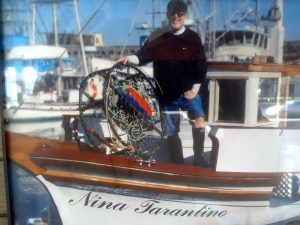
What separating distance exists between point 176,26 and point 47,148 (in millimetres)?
1203

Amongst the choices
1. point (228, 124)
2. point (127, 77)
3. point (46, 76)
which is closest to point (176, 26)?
point (127, 77)

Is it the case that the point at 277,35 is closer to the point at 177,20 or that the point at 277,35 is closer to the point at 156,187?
the point at 177,20

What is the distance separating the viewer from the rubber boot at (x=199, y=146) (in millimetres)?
2469

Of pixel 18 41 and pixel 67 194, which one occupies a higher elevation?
pixel 18 41

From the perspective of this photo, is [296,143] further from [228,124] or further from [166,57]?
[166,57]

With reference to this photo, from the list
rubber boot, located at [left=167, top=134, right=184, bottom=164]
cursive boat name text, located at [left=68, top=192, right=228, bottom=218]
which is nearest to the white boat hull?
cursive boat name text, located at [left=68, top=192, right=228, bottom=218]

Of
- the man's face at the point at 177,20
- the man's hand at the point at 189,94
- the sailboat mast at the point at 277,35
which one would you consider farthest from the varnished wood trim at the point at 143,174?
the man's face at the point at 177,20

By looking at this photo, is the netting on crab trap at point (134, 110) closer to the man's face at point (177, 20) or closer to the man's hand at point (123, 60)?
the man's hand at point (123, 60)

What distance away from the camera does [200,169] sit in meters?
2.46

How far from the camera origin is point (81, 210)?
253 cm

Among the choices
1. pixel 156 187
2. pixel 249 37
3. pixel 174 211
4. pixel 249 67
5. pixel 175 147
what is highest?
pixel 249 37

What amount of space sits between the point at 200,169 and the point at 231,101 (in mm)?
522

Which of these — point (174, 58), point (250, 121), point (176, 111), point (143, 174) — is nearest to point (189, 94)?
point (176, 111)

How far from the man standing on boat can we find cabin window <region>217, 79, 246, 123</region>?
167 millimetres
